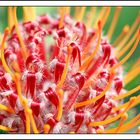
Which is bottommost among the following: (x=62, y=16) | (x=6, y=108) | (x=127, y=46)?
(x=6, y=108)

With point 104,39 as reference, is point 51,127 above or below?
below

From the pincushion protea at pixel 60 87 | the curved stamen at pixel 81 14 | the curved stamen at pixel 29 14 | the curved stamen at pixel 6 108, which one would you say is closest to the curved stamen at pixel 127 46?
the pincushion protea at pixel 60 87

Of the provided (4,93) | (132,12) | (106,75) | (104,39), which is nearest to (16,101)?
(4,93)

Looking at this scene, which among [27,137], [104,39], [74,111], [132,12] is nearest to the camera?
[27,137]

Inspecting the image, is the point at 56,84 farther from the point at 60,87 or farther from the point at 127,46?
the point at 127,46

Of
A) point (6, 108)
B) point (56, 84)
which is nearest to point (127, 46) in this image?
point (56, 84)

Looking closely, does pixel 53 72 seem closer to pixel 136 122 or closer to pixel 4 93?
pixel 4 93

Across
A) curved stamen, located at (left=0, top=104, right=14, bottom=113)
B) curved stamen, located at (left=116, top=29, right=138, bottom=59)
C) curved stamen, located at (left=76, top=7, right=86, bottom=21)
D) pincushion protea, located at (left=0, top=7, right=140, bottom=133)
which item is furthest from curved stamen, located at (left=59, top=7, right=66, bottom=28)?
curved stamen, located at (left=0, top=104, right=14, bottom=113)
